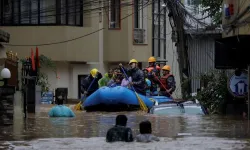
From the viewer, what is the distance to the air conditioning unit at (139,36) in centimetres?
4438

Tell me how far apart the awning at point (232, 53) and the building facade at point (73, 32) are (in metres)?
13.7

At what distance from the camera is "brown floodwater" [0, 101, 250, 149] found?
1634 cm

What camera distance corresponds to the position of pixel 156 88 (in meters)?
31.0

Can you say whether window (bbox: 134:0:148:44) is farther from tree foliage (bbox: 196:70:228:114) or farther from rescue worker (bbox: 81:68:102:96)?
tree foliage (bbox: 196:70:228:114)

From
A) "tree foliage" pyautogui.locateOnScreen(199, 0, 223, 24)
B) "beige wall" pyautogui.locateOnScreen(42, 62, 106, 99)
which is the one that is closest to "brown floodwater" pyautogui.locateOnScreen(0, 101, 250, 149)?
"tree foliage" pyautogui.locateOnScreen(199, 0, 223, 24)

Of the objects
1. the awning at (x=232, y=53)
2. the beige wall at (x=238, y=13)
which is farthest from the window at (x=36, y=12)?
the awning at (x=232, y=53)

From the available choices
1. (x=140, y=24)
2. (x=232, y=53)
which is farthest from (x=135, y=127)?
(x=140, y=24)

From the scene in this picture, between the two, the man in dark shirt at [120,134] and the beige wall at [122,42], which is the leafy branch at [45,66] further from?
the man in dark shirt at [120,134]

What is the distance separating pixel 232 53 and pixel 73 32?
1646 cm

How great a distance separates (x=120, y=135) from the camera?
14.9 meters

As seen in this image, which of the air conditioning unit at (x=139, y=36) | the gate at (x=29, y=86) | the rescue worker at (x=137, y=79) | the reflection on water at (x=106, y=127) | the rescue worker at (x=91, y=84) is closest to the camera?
the reflection on water at (x=106, y=127)

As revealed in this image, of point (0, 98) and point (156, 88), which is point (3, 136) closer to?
point (0, 98)

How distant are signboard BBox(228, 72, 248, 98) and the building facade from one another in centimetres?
1484

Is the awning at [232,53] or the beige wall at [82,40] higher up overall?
the beige wall at [82,40]
